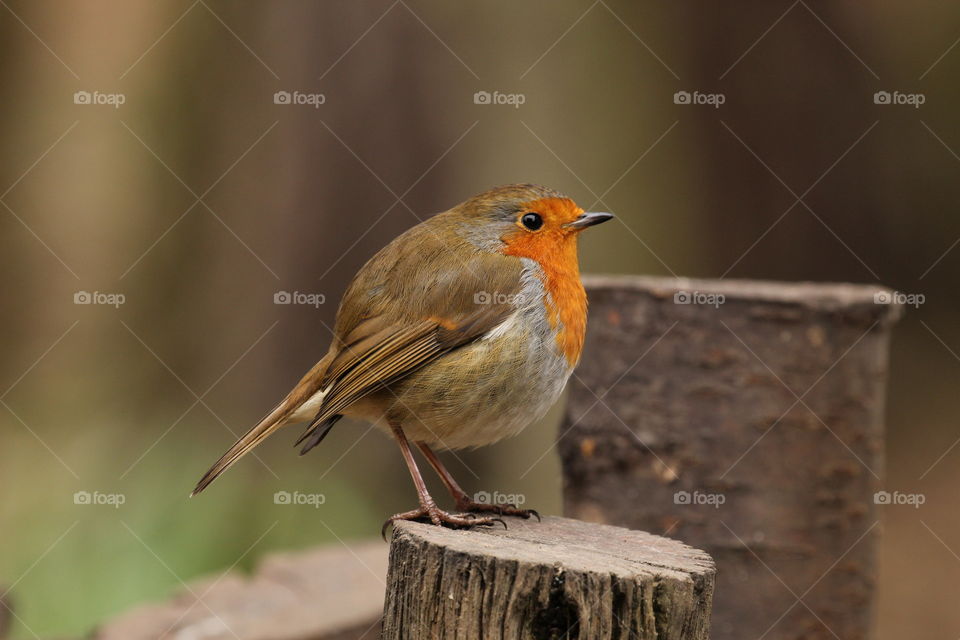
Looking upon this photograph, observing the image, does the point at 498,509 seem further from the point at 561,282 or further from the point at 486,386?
the point at 561,282

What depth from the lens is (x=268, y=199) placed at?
23.2 feet

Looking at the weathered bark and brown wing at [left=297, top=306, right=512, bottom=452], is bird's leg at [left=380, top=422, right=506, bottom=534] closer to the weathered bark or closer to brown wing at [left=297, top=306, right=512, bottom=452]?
brown wing at [left=297, top=306, right=512, bottom=452]

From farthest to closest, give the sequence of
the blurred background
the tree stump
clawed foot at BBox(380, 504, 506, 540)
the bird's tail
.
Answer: the blurred background, the bird's tail, clawed foot at BBox(380, 504, 506, 540), the tree stump

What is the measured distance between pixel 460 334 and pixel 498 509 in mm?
614

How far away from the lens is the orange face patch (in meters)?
3.79

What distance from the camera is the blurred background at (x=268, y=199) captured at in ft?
21.1

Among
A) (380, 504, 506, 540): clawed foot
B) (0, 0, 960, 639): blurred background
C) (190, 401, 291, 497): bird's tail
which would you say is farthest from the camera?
(0, 0, 960, 639): blurred background

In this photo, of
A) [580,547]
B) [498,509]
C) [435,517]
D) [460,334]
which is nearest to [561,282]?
[460,334]

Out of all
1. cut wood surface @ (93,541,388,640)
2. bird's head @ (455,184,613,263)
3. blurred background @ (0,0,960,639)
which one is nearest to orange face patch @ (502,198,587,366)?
bird's head @ (455,184,613,263)

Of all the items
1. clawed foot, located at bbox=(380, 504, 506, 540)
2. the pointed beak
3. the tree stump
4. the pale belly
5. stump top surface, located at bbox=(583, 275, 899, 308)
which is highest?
the pointed beak

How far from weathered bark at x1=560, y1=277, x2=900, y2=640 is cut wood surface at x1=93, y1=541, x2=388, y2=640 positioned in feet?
3.38

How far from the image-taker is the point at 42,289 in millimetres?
7238

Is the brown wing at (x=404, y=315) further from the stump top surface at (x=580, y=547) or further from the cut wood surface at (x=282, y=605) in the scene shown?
the cut wood surface at (x=282, y=605)

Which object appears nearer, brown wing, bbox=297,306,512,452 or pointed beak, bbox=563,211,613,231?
brown wing, bbox=297,306,512,452
